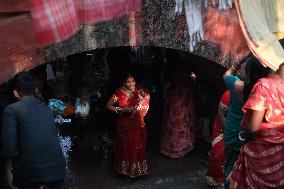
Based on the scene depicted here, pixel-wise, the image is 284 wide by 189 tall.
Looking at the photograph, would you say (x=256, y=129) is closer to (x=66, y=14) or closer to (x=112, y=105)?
(x=66, y=14)

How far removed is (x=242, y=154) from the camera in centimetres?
371

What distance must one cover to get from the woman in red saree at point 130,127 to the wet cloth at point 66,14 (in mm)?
1297

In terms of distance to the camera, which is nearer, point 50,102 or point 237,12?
point 237,12

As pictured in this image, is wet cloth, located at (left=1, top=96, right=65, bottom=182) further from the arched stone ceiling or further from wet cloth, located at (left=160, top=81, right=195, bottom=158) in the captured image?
wet cloth, located at (left=160, top=81, right=195, bottom=158)

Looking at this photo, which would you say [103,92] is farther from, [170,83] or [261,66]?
[261,66]

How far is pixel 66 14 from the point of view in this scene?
13.8 feet

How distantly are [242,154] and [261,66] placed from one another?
2.45ft

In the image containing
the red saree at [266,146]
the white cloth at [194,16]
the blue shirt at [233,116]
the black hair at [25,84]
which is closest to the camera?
the red saree at [266,146]

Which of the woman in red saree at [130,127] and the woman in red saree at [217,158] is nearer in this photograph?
the woman in red saree at [217,158]

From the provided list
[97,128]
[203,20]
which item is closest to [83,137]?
[97,128]

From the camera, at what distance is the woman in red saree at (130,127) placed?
18.5 ft

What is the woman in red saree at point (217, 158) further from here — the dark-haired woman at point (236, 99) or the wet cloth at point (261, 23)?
the wet cloth at point (261, 23)

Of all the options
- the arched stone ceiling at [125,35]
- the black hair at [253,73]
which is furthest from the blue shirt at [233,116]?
the arched stone ceiling at [125,35]

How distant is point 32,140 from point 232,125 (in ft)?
5.61
